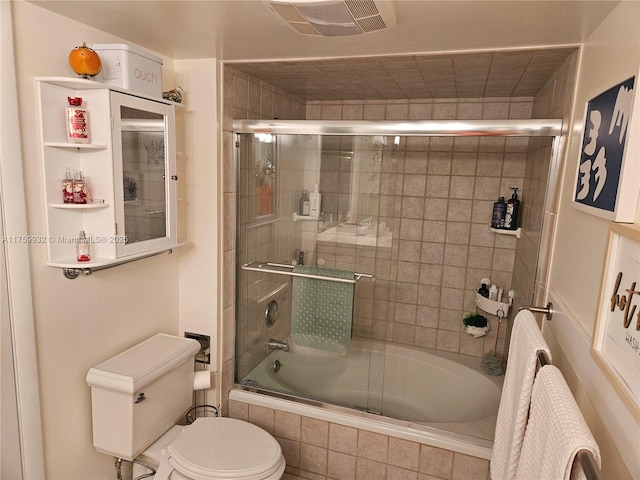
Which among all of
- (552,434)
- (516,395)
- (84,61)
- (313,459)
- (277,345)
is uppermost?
(84,61)

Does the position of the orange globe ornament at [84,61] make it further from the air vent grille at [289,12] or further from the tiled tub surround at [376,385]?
the tiled tub surround at [376,385]

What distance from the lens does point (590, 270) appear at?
1175 millimetres

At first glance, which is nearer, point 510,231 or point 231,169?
point 231,169

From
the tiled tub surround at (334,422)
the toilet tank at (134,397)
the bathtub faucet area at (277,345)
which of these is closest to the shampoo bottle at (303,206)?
the tiled tub surround at (334,422)

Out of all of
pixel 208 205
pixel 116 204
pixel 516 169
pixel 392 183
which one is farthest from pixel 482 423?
pixel 116 204

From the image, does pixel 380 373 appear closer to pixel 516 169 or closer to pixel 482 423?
pixel 482 423

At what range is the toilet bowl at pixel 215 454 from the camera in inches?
62.3

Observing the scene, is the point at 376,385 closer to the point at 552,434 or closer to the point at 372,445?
the point at 372,445

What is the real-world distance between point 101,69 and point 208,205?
29.4 inches

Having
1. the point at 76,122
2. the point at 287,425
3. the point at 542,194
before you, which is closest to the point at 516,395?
the point at 542,194

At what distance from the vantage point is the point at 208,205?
2045 mm

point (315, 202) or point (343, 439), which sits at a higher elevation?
point (315, 202)

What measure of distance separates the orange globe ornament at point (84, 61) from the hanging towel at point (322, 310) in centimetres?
128

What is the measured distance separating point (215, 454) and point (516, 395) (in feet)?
3.83
